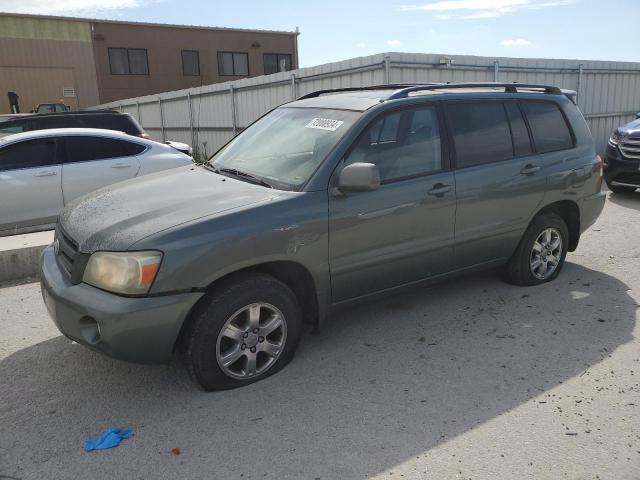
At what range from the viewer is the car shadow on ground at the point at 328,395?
2.75 meters

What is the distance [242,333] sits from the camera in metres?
3.32

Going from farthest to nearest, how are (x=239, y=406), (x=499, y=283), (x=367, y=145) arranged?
(x=499, y=283) < (x=367, y=145) < (x=239, y=406)

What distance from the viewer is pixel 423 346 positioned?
156 inches

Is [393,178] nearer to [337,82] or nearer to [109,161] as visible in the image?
[109,161]

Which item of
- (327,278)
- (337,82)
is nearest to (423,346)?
(327,278)

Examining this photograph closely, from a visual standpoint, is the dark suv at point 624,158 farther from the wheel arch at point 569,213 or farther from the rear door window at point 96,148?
the rear door window at point 96,148

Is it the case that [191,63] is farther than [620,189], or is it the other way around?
[191,63]

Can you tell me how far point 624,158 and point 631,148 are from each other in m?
0.18

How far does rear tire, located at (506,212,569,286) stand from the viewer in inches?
192

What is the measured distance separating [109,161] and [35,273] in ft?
6.98

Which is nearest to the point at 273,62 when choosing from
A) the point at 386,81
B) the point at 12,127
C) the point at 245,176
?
the point at 386,81

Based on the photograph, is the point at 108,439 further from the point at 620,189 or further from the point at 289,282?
the point at 620,189

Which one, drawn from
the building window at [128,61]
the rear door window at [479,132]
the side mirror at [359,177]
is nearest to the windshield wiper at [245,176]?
the side mirror at [359,177]

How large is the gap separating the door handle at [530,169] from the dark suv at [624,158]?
531 centimetres
